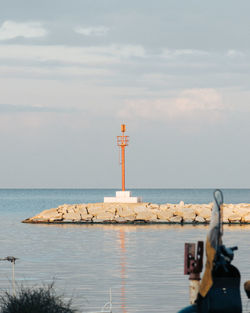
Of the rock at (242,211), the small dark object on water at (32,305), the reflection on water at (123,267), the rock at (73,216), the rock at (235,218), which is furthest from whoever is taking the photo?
the rock at (73,216)

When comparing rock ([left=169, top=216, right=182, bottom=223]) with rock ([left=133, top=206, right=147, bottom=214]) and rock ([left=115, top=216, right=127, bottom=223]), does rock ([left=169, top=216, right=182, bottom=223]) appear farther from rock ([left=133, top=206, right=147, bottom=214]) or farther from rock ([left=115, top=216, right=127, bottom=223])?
rock ([left=115, top=216, right=127, bottom=223])

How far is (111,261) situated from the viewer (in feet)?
113

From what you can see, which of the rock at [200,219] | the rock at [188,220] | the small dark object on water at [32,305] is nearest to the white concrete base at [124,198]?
the rock at [188,220]

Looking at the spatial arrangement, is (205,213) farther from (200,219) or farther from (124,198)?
(124,198)

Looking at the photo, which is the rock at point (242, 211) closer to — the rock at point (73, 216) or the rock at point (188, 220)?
the rock at point (188, 220)

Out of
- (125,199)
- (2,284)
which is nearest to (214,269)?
(2,284)

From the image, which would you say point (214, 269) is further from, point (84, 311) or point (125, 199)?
point (125, 199)

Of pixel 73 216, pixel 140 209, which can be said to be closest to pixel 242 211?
pixel 140 209

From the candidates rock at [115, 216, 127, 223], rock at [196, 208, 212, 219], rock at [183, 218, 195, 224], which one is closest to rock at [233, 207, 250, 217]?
rock at [196, 208, 212, 219]

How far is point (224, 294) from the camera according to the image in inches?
344

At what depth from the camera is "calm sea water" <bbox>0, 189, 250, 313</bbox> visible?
804 inches

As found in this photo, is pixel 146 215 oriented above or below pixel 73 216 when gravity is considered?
below

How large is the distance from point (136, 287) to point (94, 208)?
4641 cm

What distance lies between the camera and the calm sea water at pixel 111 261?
2043cm
